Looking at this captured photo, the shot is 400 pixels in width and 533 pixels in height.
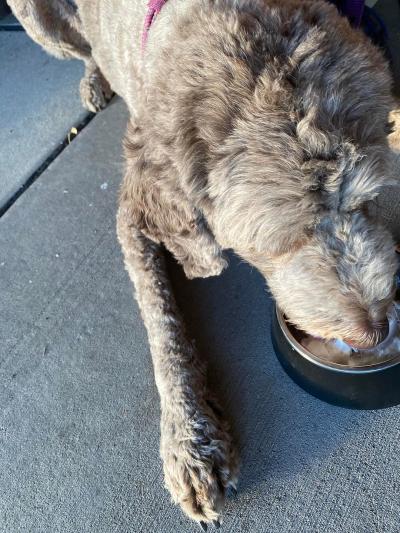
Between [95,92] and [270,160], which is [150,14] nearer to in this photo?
[270,160]

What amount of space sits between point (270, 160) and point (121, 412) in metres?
1.30

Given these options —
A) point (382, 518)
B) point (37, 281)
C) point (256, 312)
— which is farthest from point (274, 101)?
point (37, 281)

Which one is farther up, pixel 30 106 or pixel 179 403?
pixel 30 106

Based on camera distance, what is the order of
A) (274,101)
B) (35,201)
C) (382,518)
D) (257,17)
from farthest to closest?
(35,201) < (382,518) < (257,17) < (274,101)

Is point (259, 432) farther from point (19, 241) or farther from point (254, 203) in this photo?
point (19, 241)

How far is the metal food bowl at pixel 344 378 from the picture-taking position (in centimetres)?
181

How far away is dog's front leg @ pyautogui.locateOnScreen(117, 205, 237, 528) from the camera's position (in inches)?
69.2

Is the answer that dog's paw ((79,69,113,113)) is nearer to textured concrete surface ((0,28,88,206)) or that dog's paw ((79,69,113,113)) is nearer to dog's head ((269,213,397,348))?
textured concrete surface ((0,28,88,206))

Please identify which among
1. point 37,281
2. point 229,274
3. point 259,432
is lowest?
point 259,432

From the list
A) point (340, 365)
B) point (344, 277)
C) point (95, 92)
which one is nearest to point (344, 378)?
point (340, 365)

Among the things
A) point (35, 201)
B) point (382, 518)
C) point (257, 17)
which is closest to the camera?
point (257, 17)

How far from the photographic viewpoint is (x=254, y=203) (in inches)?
54.4

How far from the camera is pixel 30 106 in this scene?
323cm

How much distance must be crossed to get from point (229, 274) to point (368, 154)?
1118 mm
